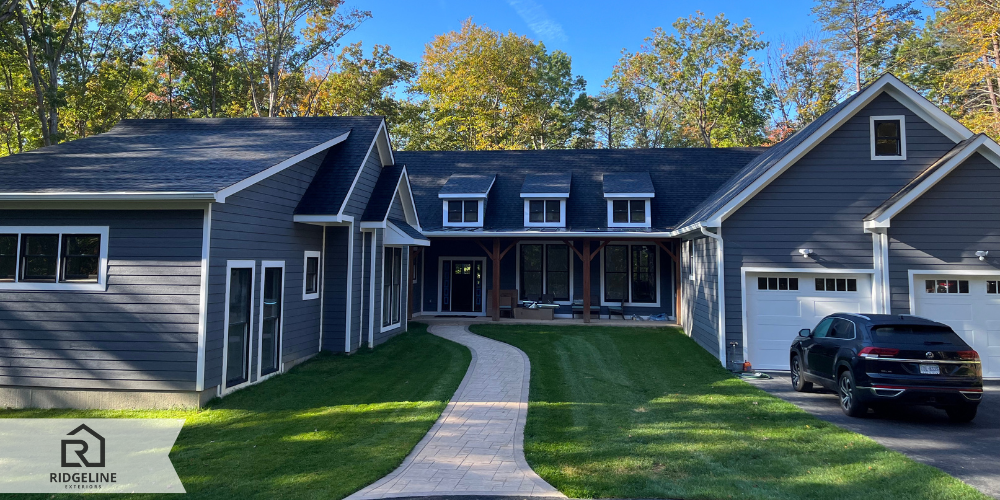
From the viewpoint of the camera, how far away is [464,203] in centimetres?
1948

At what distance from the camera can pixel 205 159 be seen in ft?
32.2

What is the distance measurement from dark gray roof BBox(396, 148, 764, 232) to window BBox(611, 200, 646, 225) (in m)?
0.42

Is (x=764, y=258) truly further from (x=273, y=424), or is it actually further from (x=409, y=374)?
(x=273, y=424)

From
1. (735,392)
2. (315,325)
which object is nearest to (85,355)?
(315,325)

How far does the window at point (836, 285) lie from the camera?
11492 mm

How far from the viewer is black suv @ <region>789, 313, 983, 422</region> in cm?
713

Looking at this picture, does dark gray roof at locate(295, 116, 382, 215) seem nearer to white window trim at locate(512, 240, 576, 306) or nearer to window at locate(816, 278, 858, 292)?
white window trim at locate(512, 240, 576, 306)

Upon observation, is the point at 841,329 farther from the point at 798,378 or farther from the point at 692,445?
the point at 692,445

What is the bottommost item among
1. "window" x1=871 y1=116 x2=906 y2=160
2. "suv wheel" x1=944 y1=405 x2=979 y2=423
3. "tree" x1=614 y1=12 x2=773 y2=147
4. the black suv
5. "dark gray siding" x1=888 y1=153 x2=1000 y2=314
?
"suv wheel" x1=944 y1=405 x2=979 y2=423

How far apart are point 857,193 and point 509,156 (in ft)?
43.8

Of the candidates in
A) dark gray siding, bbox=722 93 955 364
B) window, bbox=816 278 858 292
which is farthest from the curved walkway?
window, bbox=816 278 858 292

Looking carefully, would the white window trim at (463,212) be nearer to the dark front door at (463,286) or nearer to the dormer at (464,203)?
the dormer at (464,203)

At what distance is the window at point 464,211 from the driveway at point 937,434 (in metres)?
12.1

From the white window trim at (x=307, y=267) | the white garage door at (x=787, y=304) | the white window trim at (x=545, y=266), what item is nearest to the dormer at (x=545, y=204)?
the white window trim at (x=545, y=266)
